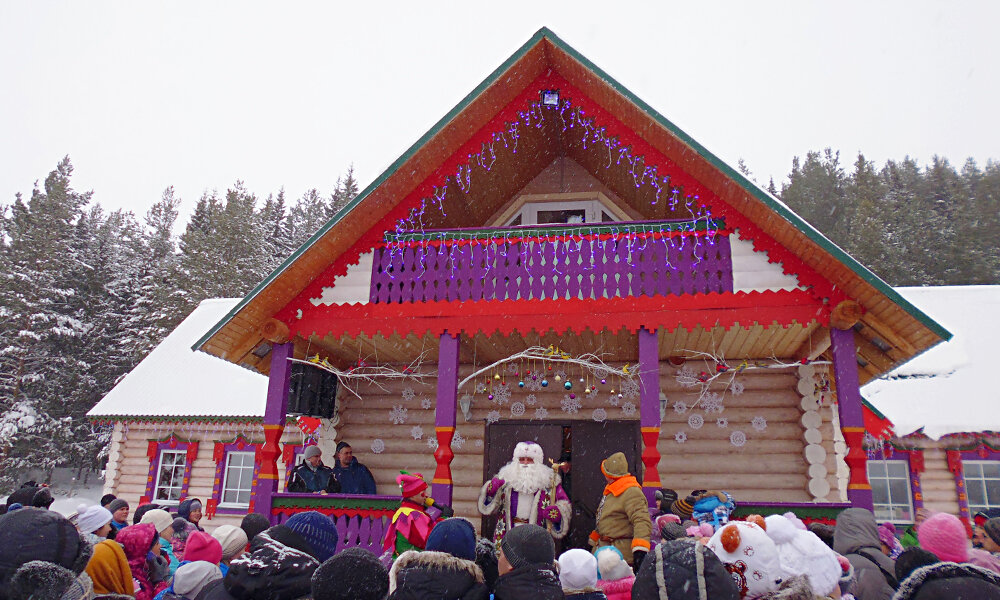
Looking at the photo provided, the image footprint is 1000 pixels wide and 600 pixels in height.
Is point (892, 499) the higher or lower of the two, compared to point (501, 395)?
lower

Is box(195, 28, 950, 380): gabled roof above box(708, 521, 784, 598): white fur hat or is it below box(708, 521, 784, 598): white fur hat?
above

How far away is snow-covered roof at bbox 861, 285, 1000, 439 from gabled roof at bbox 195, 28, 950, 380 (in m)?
5.89

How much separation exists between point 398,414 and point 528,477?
14.7 feet

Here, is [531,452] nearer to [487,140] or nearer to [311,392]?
[311,392]

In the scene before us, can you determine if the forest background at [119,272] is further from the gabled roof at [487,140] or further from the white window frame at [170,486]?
the gabled roof at [487,140]

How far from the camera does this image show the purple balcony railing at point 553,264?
345 inches

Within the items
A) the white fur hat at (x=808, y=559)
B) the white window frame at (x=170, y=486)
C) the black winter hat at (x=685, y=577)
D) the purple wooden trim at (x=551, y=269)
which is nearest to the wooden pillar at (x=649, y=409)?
the purple wooden trim at (x=551, y=269)

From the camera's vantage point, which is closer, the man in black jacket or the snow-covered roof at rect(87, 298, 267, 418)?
the man in black jacket

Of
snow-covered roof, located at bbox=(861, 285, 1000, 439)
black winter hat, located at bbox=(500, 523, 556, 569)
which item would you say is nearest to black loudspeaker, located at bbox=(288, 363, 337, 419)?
black winter hat, located at bbox=(500, 523, 556, 569)

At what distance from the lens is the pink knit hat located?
367 cm

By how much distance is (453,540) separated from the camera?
12.0 ft

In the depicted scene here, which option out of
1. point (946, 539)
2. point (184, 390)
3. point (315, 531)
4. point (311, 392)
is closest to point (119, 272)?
point (184, 390)

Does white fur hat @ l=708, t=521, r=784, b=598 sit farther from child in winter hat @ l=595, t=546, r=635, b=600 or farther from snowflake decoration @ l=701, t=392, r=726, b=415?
snowflake decoration @ l=701, t=392, r=726, b=415

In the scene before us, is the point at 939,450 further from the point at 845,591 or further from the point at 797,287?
the point at 845,591
